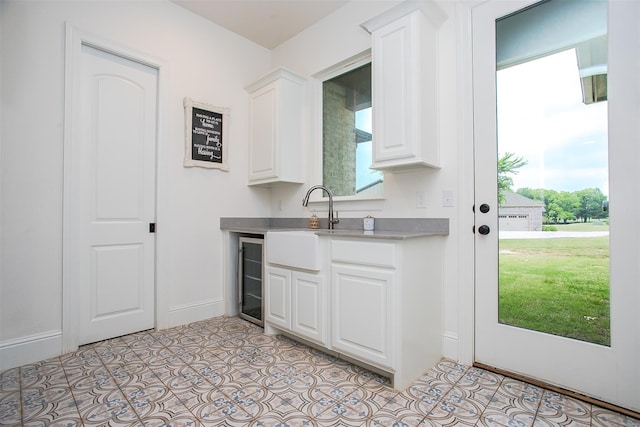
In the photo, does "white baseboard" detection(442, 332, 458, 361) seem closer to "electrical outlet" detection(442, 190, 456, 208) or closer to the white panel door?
"electrical outlet" detection(442, 190, 456, 208)

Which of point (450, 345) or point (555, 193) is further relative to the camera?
point (450, 345)

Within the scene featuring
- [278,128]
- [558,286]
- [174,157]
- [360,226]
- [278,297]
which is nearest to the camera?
[558,286]

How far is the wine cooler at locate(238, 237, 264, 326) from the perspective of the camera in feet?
9.23

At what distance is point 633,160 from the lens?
1550mm

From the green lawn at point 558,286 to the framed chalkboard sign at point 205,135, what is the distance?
8.32ft

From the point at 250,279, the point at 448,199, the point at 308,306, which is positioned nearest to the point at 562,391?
the point at 448,199

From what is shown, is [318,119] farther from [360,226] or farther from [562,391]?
[562,391]

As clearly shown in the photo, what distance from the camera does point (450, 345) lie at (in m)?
2.11

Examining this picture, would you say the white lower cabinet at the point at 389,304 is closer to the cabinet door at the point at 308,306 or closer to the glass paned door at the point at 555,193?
the cabinet door at the point at 308,306

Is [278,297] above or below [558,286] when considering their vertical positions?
below

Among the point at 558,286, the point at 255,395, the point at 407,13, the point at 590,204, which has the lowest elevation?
the point at 255,395

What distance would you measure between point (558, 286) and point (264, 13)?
3182 millimetres

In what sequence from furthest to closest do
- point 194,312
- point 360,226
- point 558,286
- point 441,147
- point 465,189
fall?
point 194,312 < point 360,226 < point 441,147 < point 465,189 < point 558,286

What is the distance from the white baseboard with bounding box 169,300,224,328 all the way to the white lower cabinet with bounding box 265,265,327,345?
76 centimetres
